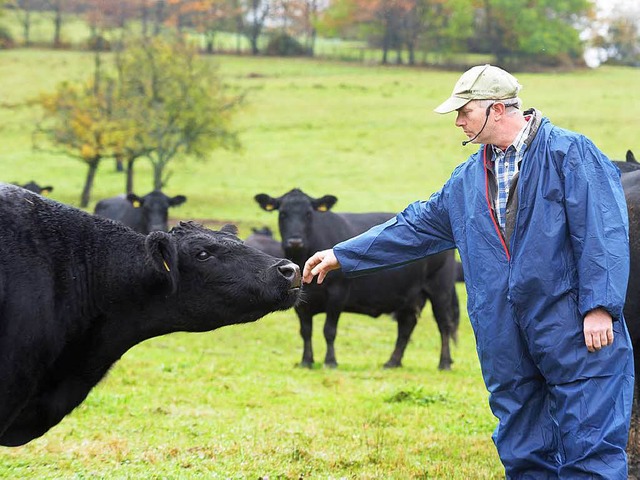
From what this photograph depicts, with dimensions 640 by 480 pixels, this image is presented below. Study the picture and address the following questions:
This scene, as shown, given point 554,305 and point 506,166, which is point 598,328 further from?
point 506,166

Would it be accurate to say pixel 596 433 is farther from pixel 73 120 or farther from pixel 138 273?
pixel 73 120

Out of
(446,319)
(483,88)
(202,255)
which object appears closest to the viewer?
(483,88)

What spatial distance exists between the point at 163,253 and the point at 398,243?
4.83 ft

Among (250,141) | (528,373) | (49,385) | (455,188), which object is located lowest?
(250,141)

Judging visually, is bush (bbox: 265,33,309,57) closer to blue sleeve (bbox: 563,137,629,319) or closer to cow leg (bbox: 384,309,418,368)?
cow leg (bbox: 384,309,418,368)

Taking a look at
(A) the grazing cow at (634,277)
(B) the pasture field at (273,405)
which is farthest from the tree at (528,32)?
(A) the grazing cow at (634,277)

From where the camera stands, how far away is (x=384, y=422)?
9.55 metres

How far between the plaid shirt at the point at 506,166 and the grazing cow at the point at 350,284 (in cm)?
956

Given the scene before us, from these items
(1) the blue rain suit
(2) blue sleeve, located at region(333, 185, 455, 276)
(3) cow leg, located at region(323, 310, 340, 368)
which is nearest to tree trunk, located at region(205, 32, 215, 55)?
(3) cow leg, located at region(323, 310, 340, 368)

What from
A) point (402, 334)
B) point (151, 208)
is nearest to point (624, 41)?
point (151, 208)

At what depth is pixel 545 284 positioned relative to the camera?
5133mm

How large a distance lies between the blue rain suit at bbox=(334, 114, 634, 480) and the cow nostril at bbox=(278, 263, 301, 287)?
1112mm

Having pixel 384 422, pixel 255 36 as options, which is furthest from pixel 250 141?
pixel 384 422

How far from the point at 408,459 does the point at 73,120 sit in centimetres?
3940
